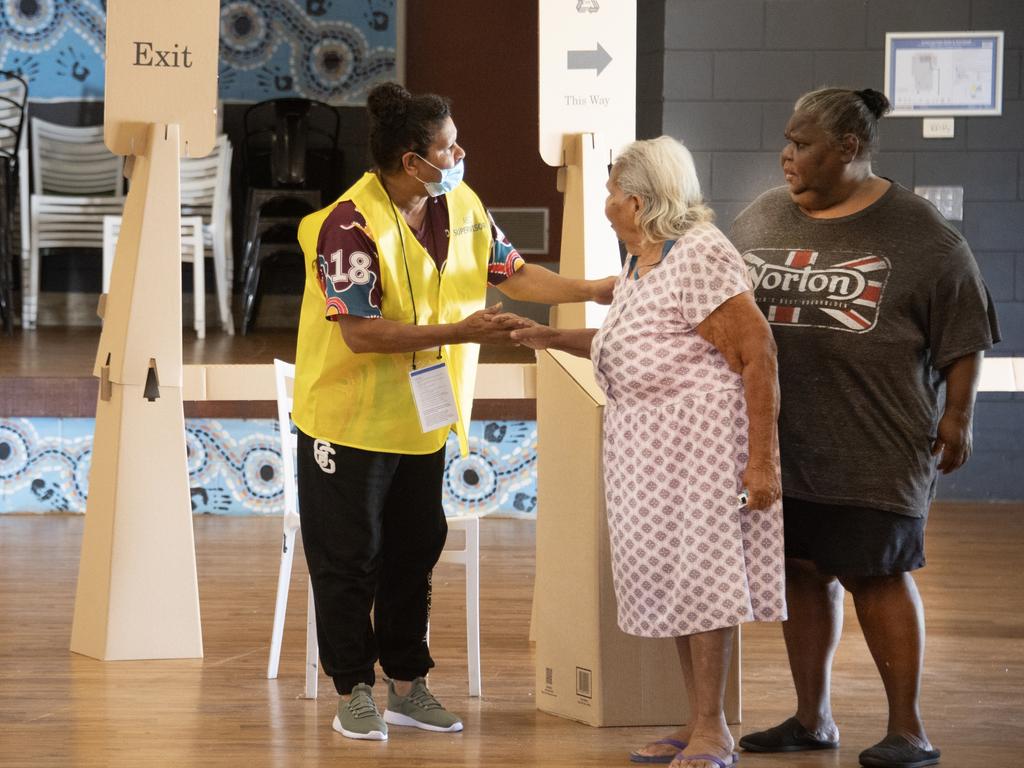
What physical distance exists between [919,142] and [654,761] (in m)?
4.12

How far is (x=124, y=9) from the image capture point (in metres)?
3.67

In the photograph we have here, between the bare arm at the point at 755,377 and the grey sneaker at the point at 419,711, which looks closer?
the bare arm at the point at 755,377

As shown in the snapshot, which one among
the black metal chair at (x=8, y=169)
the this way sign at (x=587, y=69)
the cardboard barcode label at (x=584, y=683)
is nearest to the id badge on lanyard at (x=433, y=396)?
the cardboard barcode label at (x=584, y=683)

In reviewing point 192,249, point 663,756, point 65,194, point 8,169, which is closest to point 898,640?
point 663,756

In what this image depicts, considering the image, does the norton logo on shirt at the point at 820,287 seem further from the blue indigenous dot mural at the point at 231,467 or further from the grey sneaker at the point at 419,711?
the blue indigenous dot mural at the point at 231,467

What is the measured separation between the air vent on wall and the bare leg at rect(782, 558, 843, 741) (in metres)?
5.62

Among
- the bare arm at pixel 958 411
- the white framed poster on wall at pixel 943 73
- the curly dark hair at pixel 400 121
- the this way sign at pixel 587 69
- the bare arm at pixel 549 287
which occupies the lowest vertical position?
the bare arm at pixel 958 411

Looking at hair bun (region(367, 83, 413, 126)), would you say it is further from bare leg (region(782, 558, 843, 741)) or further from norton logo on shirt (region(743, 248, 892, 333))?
bare leg (region(782, 558, 843, 741))

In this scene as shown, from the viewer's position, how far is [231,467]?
227 inches

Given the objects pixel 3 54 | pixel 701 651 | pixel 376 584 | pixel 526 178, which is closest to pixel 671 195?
pixel 701 651

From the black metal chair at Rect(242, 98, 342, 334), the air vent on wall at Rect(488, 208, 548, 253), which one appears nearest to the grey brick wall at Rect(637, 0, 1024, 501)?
the air vent on wall at Rect(488, 208, 548, 253)

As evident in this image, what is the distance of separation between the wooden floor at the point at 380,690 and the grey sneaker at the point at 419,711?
32 mm

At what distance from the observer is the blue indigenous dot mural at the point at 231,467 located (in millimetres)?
5652

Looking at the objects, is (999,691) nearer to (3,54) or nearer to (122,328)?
(122,328)
